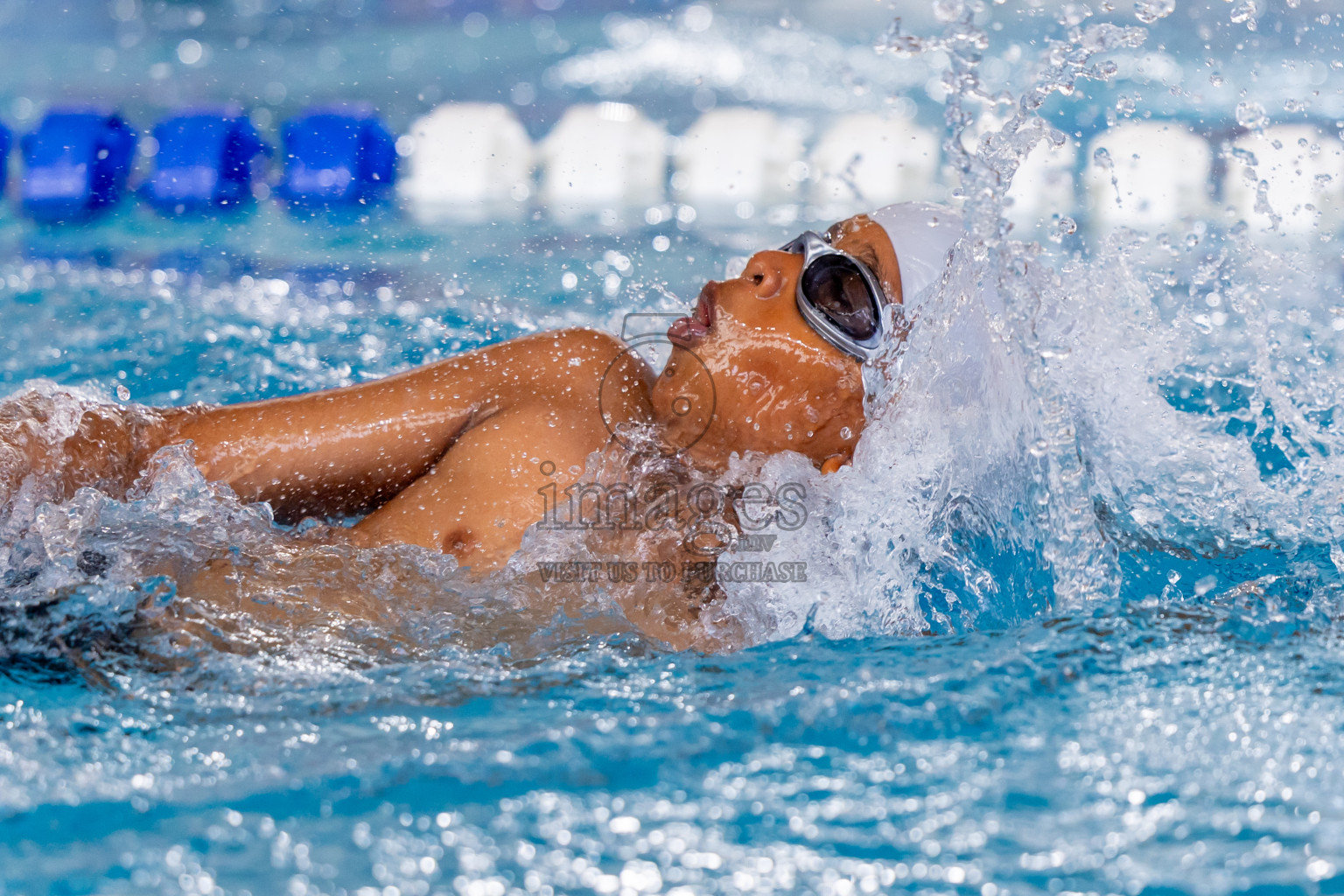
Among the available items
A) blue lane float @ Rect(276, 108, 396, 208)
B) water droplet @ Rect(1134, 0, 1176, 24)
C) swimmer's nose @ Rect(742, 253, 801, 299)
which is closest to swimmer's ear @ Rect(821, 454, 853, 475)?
swimmer's nose @ Rect(742, 253, 801, 299)

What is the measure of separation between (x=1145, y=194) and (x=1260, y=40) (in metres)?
1.93

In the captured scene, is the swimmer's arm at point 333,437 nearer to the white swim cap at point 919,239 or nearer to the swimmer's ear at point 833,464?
the swimmer's ear at point 833,464

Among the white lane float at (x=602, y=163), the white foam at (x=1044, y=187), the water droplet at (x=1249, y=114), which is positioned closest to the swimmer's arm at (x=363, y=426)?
the water droplet at (x=1249, y=114)

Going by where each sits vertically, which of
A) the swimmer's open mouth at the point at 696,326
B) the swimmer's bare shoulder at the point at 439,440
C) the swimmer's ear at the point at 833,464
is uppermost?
the swimmer's open mouth at the point at 696,326

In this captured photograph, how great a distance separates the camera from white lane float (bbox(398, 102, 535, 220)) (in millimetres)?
5090

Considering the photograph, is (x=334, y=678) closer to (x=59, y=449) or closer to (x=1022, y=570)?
(x=59, y=449)

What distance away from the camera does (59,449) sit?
5.31ft

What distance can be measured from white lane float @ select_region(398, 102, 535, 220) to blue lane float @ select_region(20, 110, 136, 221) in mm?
1180

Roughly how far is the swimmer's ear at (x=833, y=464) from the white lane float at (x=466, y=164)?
135 inches

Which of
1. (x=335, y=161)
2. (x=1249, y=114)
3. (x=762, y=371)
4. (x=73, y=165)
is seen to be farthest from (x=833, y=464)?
(x=73, y=165)

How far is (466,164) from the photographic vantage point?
5.30 metres

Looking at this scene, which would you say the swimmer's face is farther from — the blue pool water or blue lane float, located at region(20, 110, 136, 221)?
blue lane float, located at region(20, 110, 136, 221)

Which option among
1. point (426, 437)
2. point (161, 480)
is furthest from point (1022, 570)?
point (161, 480)

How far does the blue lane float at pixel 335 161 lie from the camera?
4.90 m
